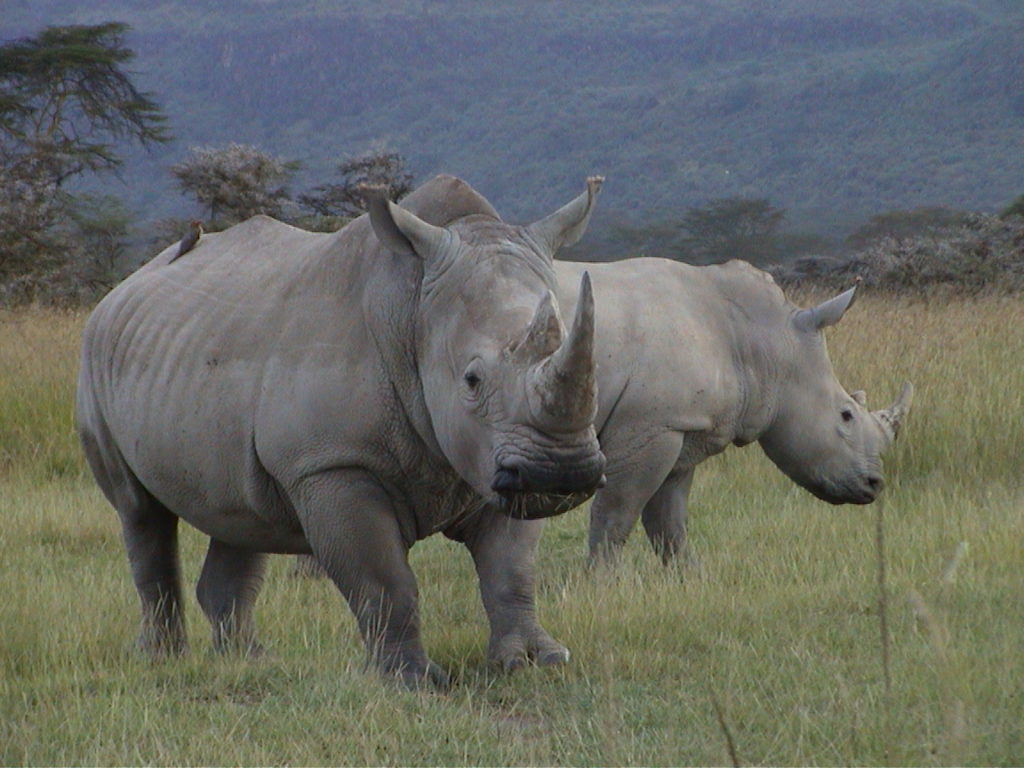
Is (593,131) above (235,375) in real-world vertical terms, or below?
below

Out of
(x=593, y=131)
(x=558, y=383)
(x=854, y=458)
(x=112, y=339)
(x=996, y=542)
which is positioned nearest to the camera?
(x=558, y=383)

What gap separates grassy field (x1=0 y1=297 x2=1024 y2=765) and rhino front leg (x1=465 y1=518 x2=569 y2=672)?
97 millimetres

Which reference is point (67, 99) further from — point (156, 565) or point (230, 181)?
point (156, 565)

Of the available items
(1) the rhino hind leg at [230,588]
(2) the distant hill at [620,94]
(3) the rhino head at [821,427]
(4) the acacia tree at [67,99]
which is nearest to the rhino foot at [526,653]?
(1) the rhino hind leg at [230,588]

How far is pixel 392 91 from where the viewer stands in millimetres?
104250

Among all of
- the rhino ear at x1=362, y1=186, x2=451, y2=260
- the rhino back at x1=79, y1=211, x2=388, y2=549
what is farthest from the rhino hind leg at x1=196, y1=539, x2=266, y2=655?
the rhino ear at x1=362, y1=186, x2=451, y2=260

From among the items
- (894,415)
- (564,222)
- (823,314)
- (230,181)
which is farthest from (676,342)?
(230,181)

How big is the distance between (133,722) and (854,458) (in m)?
4.03

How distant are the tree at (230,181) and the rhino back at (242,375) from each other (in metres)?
19.5

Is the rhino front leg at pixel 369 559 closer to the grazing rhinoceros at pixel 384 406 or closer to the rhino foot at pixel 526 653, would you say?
the grazing rhinoceros at pixel 384 406

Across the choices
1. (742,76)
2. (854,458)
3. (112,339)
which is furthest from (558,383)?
(742,76)

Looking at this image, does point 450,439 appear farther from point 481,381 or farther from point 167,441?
point 167,441

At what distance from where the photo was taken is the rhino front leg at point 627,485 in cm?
695

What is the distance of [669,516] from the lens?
24.6 feet
